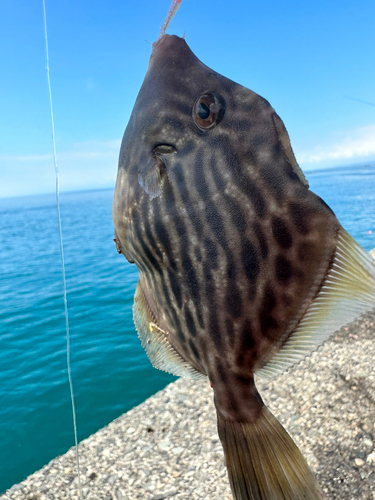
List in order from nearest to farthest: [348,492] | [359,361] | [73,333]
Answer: [348,492] → [359,361] → [73,333]

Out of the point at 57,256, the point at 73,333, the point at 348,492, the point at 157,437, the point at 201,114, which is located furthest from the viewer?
the point at 57,256

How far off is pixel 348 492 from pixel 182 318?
230 cm

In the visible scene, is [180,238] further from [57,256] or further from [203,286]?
[57,256]

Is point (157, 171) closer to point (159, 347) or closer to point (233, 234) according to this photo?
point (233, 234)

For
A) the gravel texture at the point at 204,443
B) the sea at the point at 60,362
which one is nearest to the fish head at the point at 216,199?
the gravel texture at the point at 204,443

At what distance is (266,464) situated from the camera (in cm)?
88

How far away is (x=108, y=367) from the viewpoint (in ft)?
21.6

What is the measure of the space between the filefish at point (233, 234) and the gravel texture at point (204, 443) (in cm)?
215

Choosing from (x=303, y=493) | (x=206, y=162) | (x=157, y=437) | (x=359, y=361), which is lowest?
(x=157, y=437)

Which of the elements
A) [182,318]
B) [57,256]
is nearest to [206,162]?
[182,318]

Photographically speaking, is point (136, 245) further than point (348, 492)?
No

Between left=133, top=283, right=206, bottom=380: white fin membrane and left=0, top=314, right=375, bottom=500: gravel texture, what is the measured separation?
2057mm

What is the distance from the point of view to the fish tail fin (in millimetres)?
878

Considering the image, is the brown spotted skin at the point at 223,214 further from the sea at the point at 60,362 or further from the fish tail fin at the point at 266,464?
the sea at the point at 60,362
